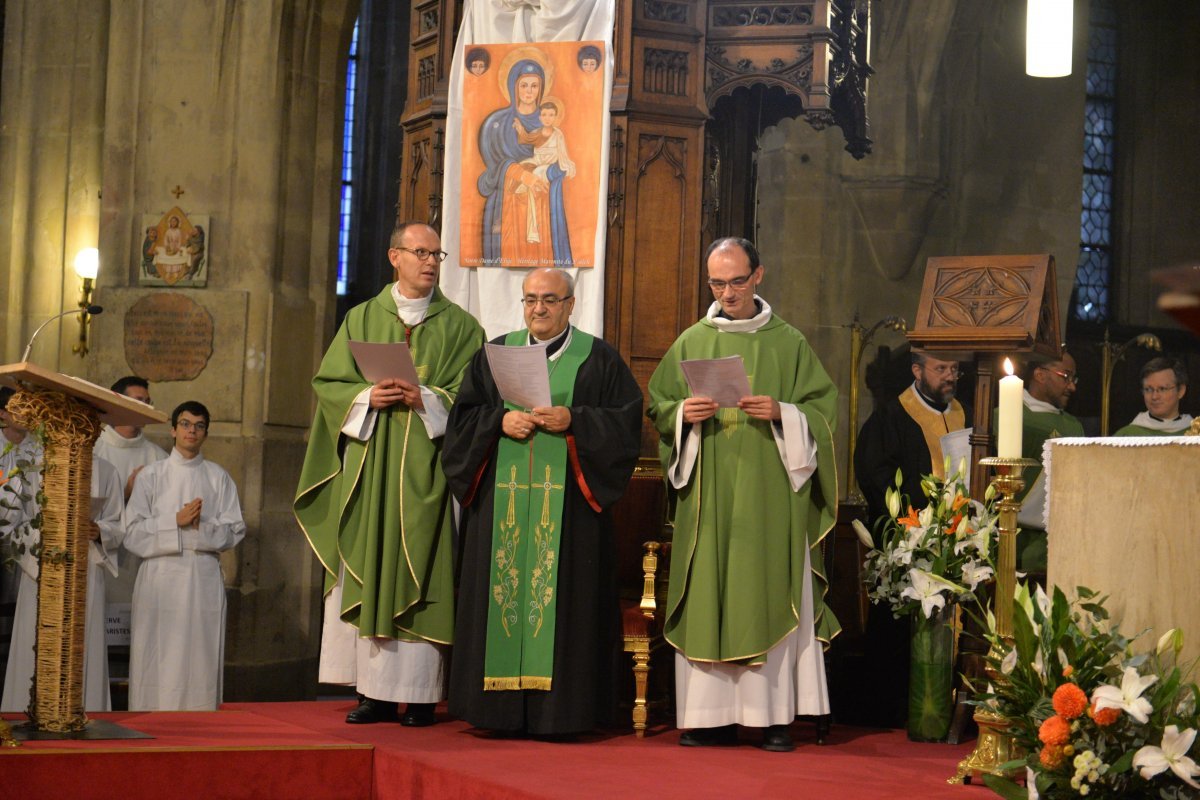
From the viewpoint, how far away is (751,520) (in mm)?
6090

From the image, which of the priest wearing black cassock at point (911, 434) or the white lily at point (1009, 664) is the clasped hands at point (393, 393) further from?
the priest wearing black cassock at point (911, 434)

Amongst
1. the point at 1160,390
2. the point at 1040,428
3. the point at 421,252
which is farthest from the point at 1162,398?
the point at 421,252

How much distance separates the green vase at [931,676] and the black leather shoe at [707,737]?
3.03ft

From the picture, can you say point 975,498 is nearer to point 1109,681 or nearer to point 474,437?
point 474,437

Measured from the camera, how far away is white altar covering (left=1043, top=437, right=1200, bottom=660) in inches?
144

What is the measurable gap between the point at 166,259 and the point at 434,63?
10.4 ft

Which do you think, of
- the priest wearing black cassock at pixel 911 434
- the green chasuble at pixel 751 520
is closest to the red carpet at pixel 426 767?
the green chasuble at pixel 751 520

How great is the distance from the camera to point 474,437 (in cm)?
614

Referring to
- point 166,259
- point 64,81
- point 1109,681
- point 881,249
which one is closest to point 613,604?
point 1109,681

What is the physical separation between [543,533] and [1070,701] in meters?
2.82

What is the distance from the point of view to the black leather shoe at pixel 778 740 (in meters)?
5.98

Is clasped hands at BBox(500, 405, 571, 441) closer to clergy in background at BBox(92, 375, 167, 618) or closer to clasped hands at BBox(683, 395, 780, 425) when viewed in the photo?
clasped hands at BBox(683, 395, 780, 425)

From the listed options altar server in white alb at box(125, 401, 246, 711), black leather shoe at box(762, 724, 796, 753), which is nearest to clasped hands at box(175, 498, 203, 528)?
altar server in white alb at box(125, 401, 246, 711)

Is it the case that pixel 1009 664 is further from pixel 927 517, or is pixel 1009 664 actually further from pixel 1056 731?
pixel 927 517
